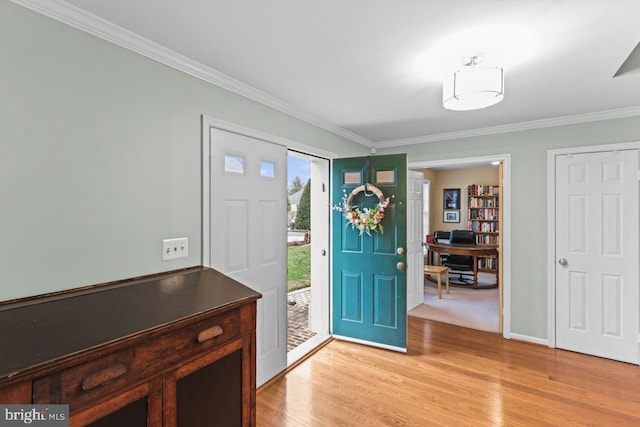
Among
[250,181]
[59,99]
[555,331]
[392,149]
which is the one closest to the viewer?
[59,99]

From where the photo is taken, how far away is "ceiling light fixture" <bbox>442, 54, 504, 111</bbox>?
70.0 inches

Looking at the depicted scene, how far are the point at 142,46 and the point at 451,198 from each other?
7212 millimetres

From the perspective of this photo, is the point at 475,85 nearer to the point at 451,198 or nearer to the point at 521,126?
the point at 521,126

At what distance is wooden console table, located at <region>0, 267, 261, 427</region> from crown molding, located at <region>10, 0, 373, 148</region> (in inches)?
50.1

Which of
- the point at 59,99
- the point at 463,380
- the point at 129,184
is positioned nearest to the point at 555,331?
the point at 463,380

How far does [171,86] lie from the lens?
6.23 ft

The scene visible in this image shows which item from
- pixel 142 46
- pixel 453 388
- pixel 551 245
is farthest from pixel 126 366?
pixel 551 245

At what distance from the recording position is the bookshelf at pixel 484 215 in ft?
22.8

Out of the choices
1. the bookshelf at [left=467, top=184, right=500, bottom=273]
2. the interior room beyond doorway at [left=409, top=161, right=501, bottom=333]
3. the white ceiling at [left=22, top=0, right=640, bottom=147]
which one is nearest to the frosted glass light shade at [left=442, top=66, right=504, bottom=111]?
the white ceiling at [left=22, top=0, right=640, bottom=147]

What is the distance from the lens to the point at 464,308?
4.48 metres

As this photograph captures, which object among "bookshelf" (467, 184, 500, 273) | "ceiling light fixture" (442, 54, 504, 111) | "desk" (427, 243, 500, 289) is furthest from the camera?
"bookshelf" (467, 184, 500, 273)

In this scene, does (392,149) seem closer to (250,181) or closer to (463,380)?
(250,181)

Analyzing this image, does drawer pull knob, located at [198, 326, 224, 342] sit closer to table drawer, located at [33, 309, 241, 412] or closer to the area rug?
table drawer, located at [33, 309, 241, 412]

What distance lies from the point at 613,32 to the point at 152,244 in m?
2.74
